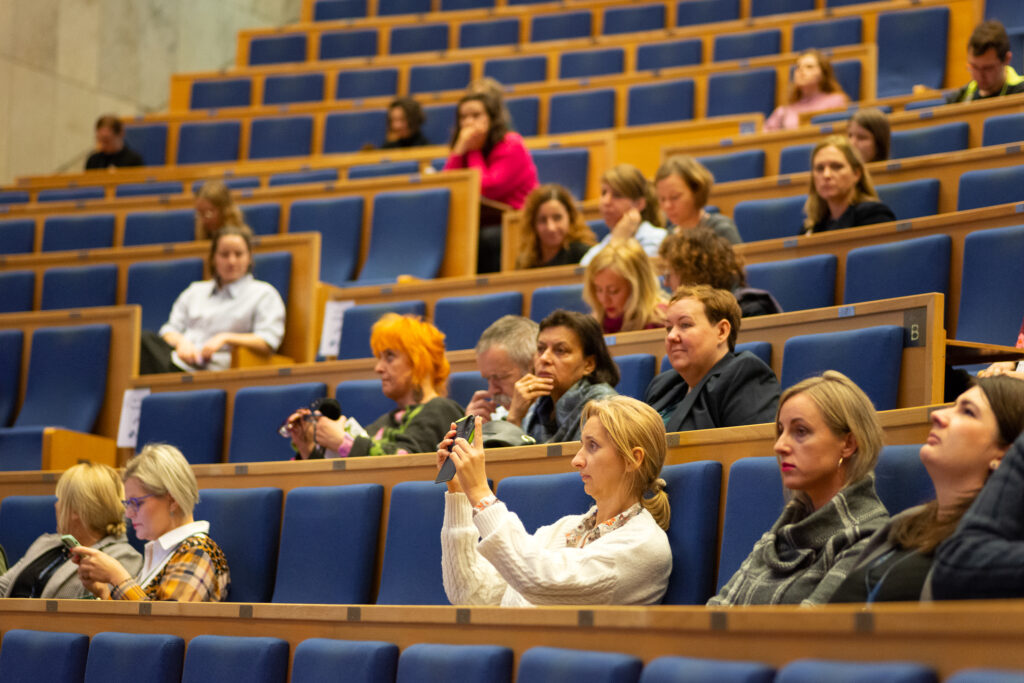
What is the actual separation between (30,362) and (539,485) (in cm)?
122

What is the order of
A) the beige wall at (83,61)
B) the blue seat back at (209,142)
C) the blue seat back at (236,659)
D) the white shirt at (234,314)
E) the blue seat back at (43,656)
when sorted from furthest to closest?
the beige wall at (83,61), the blue seat back at (209,142), the white shirt at (234,314), the blue seat back at (43,656), the blue seat back at (236,659)

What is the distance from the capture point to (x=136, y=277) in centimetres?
215

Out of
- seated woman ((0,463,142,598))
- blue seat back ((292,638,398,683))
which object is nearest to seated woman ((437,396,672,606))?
blue seat back ((292,638,398,683))

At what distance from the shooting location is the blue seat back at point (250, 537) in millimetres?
1199

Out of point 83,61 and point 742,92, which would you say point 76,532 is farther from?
point 83,61

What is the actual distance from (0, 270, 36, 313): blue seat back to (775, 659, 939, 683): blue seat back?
1.97 meters

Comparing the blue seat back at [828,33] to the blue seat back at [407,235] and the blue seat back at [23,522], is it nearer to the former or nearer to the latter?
the blue seat back at [407,235]

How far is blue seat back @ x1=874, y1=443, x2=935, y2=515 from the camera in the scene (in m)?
0.78

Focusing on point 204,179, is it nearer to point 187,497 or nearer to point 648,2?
point 648,2

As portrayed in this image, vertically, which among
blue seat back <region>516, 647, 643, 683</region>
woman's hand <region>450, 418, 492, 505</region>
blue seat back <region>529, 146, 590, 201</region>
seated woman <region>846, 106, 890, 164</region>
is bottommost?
blue seat back <region>516, 647, 643, 683</region>

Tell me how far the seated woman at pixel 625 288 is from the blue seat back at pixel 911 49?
4.52 ft

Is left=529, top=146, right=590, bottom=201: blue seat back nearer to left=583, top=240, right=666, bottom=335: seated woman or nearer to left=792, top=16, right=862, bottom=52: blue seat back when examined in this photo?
left=792, top=16, right=862, bottom=52: blue seat back

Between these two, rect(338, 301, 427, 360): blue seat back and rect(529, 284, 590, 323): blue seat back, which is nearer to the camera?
rect(529, 284, 590, 323): blue seat back

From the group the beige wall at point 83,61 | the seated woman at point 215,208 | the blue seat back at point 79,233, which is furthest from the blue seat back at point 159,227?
the beige wall at point 83,61
